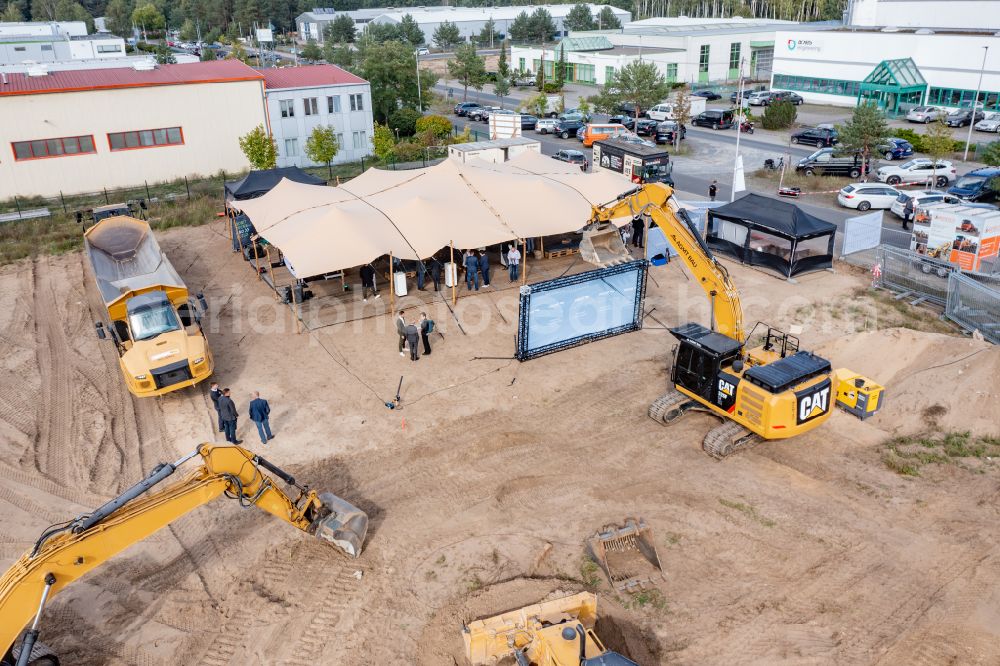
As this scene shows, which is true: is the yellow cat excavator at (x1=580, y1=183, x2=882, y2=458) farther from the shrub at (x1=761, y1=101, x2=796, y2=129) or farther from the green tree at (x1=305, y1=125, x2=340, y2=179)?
the shrub at (x1=761, y1=101, x2=796, y2=129)

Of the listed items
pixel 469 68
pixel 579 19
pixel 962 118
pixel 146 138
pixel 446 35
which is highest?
pixel 579 19

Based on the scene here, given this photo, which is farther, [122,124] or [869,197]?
[122,124]

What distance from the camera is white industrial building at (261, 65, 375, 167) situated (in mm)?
37688

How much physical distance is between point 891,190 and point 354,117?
26.1 m

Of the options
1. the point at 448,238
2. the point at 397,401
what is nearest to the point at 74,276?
the point at 448,238

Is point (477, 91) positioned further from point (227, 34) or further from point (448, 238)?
point (227, 34)

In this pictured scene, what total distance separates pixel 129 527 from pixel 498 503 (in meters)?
5.73

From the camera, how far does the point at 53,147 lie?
32.5 metres

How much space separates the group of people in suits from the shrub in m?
40.2

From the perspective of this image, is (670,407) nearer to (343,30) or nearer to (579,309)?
(579,309)

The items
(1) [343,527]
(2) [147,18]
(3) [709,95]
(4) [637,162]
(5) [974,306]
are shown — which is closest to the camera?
(1) [343,527]

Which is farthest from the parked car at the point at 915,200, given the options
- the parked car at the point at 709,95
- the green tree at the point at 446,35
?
the green tree at the point at 446,35

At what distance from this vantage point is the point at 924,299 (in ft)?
67.8

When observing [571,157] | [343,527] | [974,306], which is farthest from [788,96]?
[343,527]
